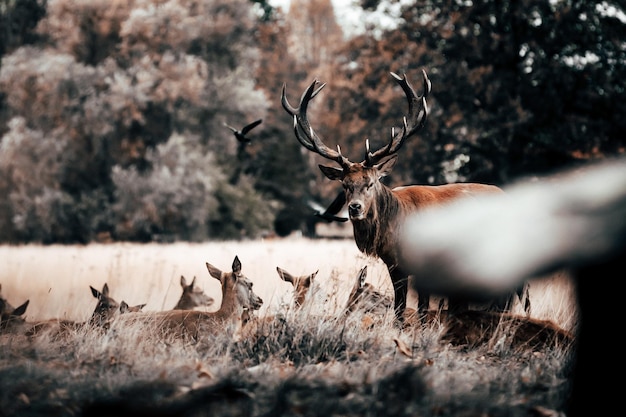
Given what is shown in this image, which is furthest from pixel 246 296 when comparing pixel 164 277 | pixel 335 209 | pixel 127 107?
pixel 127 107

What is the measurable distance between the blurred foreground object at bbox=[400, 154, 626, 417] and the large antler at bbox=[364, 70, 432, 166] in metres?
4.19

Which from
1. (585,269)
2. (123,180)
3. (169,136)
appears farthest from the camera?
(169,136)

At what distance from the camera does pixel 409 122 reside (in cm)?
894

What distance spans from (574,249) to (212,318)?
422 centimetres

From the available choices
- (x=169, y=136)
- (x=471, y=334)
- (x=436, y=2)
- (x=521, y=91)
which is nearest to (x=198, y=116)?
(x=169, y=136)

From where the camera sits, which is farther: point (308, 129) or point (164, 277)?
point (164, 277)

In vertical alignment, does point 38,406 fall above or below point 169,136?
below

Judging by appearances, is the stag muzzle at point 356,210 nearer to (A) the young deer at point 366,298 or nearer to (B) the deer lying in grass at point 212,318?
(A) the young deer at point 366,298

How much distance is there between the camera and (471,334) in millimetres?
6684

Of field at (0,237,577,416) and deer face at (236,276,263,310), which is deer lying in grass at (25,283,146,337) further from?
deer face at (236,276,263,310)

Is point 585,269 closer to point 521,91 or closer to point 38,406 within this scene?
point 38,406

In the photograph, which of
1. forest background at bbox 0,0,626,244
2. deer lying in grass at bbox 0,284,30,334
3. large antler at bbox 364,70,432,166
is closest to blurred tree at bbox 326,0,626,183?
forest background at bbox 0,0,626,244

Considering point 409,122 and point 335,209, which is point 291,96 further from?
point 409,122

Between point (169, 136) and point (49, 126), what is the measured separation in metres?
4.26
